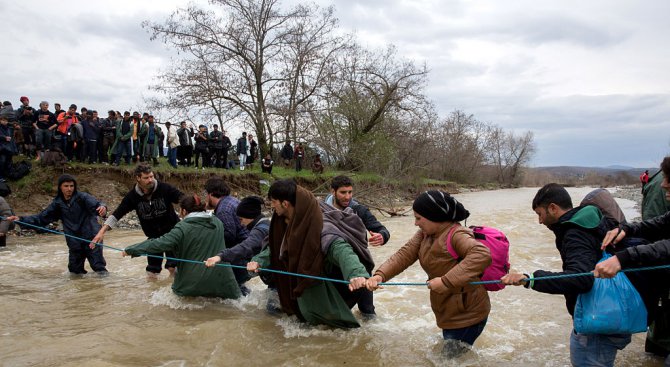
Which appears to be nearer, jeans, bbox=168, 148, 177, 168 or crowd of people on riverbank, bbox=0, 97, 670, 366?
crowd of people on riverbank, bbox=0, 97, 670, 366

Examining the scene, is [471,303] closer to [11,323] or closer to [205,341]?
[205,341]

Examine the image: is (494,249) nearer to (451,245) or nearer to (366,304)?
(451,245)

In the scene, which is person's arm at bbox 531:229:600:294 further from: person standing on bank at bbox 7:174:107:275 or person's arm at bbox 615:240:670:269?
person standing on bank at bbox 7:174:107:275

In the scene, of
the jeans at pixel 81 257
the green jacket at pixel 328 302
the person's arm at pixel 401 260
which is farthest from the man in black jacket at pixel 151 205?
the person's arm at pixel 401 260

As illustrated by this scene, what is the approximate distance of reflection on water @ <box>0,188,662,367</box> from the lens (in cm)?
439

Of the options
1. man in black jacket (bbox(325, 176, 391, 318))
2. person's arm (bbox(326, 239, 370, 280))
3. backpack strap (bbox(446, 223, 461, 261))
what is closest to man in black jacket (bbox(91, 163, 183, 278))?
man in black jacket (bbox(325, 176, 391, 318))

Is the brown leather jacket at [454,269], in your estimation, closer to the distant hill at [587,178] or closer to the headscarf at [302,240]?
the headscarf at [302,240]

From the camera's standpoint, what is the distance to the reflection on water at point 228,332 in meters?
4.39

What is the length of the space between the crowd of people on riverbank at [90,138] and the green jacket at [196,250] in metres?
10.6

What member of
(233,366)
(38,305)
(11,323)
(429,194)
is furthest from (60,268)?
(429,194)

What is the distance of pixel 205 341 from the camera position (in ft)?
15.8

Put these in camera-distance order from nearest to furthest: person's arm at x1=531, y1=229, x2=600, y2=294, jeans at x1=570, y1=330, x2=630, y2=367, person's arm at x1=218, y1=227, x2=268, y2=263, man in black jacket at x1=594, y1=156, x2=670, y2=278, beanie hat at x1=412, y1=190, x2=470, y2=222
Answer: man in black jacket at x1=594, y1=156, x2=670, y2=278 < person's arm at x1=531, y1=229, x2=600, y2=294 < jeans at x1=570, y1=330, x2=630, y2=367 < beanie hat at x1=412, y1=190, x2=470, y2=222 < person's arm at x1=218, y1=227, x2=268, y2=263

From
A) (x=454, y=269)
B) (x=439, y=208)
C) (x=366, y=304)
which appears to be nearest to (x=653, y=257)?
(x=454, y=269)

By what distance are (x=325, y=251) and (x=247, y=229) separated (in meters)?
2.02
